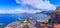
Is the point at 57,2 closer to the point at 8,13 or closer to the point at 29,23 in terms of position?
the point at 29,23

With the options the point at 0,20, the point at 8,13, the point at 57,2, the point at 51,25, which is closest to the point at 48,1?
the point at 57,2

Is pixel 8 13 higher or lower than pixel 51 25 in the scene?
higher

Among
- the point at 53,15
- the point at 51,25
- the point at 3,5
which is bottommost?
the point at 51,25

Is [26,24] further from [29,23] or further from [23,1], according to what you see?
[23,1]

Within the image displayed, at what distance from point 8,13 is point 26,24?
0.75ft

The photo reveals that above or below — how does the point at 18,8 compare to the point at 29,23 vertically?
above

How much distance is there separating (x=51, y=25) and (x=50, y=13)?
13 centimetres

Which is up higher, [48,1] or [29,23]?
[48,1]

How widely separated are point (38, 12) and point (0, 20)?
0.42 metres

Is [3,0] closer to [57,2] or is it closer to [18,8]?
[18,8]

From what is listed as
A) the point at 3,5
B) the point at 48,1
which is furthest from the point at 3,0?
the point at 48,1

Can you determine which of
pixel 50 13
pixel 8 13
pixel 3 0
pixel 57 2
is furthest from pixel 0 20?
pixel 57 2

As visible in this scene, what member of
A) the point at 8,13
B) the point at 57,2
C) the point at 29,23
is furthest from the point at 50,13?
the point at 8,13

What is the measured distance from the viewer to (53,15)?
129 cm
